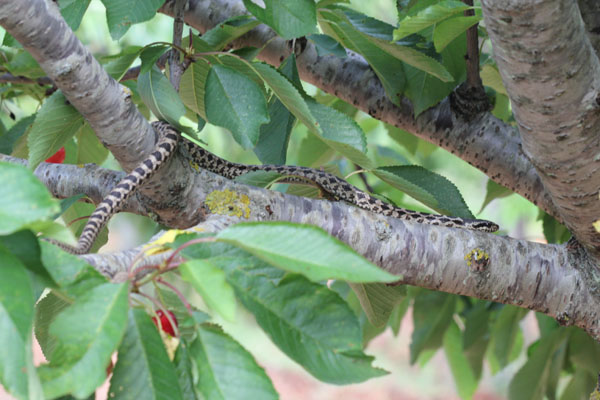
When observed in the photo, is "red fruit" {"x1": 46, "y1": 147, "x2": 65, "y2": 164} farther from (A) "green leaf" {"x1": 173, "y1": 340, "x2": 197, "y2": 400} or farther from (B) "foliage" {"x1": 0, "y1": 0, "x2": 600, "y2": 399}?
(A) "green leaf" {"x1": 173, "y1": 340, "x2": 197, "y2": 400}

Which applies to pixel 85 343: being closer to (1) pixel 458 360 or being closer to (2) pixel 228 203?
(2) pixel 228 203

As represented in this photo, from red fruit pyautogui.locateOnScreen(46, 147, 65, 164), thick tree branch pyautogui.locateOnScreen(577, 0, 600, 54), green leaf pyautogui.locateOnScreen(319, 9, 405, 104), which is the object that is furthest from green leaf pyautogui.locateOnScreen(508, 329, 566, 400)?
red fruit pyautogui.locateOnScreen(46, 147, 65, 164)

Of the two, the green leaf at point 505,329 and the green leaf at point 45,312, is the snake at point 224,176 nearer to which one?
the green leaf at point 45,312

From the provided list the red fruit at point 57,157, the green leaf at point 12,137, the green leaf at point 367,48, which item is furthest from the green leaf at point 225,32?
the green leaf at point 12,137

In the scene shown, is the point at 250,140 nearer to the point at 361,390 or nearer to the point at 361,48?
the point at 361,48

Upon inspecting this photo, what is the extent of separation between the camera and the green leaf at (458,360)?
408 centimetres

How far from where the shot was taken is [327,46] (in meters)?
2.64

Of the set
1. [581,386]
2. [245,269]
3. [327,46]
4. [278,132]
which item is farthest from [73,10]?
[581,386]

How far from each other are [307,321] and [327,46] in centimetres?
176

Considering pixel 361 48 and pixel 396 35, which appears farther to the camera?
pixel 361 48

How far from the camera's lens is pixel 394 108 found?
9.89 feet

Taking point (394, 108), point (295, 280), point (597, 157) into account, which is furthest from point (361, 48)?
point (295, 280)

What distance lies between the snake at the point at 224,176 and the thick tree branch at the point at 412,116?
32 centimetres

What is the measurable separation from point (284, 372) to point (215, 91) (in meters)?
14.6
